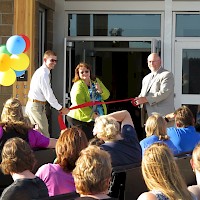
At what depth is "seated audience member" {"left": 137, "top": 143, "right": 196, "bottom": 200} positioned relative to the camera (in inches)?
119

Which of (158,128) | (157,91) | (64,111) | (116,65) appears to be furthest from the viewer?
(116,65)

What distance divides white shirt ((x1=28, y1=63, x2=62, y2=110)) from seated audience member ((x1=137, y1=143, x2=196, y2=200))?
5394mm

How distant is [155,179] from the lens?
3059 millimetres

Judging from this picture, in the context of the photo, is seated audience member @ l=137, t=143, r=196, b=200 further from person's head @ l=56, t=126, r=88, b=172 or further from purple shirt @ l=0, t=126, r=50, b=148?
purple shirt @ l=0, t=126, r=50, b=148

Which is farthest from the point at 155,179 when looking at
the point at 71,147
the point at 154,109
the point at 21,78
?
the point at 21,78

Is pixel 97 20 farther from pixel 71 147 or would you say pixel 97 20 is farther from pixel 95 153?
pixel 95 153

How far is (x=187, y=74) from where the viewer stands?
11.0m

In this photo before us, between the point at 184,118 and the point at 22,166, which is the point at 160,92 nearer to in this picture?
the point at 184,118

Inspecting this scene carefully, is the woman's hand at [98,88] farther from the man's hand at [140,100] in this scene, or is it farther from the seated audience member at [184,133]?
the seated audience member at [184,133]

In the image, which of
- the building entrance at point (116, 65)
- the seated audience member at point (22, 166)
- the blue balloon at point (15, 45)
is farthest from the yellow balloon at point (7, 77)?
the seated audience member at point (22, 166)

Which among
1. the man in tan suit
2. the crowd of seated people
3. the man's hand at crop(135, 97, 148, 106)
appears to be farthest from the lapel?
the crowd of seated people

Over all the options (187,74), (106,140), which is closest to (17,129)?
(106,140)

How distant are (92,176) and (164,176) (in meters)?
0.39

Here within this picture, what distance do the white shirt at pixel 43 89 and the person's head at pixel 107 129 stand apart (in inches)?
134
